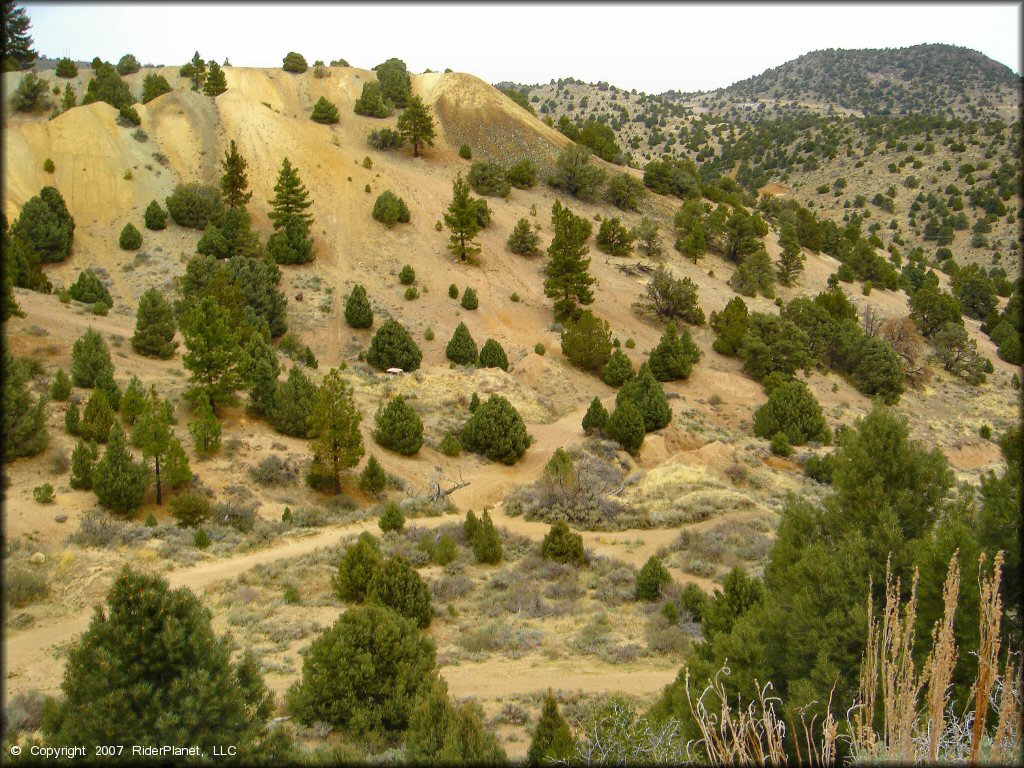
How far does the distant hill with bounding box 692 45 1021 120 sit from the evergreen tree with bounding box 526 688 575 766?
11139 cm

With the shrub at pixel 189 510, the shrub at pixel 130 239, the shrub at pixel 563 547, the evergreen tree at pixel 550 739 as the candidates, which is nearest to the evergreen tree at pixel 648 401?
the shrub at pixel 563 547

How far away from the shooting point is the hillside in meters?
13.9

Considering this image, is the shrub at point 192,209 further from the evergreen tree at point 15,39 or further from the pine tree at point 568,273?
the evergreen tree at point 15,39

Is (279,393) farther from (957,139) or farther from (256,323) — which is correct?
(957,139)

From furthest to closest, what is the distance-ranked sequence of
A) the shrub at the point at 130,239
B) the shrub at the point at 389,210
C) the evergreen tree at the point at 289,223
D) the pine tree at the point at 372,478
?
the shrub at the point at 389,210 < the evergreen tree at the point at 289,223 < the shrub at the point at 130,239 < the pine tree at the point at 372,478

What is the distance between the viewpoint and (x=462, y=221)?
145 feet

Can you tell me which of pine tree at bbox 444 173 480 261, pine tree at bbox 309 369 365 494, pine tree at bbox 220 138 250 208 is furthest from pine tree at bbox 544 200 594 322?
pine tree at bbox 309 369 365 494

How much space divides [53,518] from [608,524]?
1627cm

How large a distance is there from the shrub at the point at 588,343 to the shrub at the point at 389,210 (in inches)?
687

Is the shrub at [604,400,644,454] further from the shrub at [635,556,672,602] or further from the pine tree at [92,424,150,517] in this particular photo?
the pine tree at [92,424,150,517]

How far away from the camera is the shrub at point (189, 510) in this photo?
62.2 ft

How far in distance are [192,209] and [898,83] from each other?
400 feet

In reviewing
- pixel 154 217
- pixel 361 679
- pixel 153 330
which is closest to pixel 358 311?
pixel 153 330

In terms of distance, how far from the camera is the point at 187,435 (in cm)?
2330
